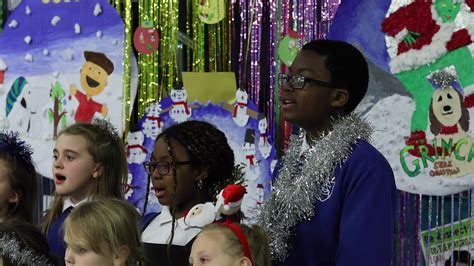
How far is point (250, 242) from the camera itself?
2783 millimetres

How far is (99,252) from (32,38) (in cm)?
197

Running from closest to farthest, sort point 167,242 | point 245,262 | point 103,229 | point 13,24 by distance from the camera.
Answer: point 245,262
point 103,229
point 167,242
point 13,24

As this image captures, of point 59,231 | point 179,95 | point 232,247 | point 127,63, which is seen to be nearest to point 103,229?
point 232,247

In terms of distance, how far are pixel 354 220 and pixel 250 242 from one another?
303 millimetres

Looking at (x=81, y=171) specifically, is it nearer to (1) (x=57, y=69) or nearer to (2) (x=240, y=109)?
(2) (x=240, y=109)

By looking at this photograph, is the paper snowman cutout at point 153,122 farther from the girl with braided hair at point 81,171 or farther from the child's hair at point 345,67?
the child's hair at point 345,67

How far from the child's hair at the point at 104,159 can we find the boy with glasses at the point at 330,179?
815 mm

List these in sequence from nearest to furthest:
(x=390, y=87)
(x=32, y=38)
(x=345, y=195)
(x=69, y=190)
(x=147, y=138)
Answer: (x=345, y=195), (x=69, y=190), (x=390, y=87), (x=147, y=138), (x=32, y=38)

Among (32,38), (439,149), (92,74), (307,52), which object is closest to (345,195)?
(307,52)

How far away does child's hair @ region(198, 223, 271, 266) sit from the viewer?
2.77 meters

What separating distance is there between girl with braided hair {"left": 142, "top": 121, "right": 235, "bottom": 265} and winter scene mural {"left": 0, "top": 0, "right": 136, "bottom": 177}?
1.13 m

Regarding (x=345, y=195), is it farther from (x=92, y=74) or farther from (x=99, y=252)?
(x=92, y=74)

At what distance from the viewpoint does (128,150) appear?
14.4ft

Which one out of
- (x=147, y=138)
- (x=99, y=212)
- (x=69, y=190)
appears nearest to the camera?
(x=99, y=212)
